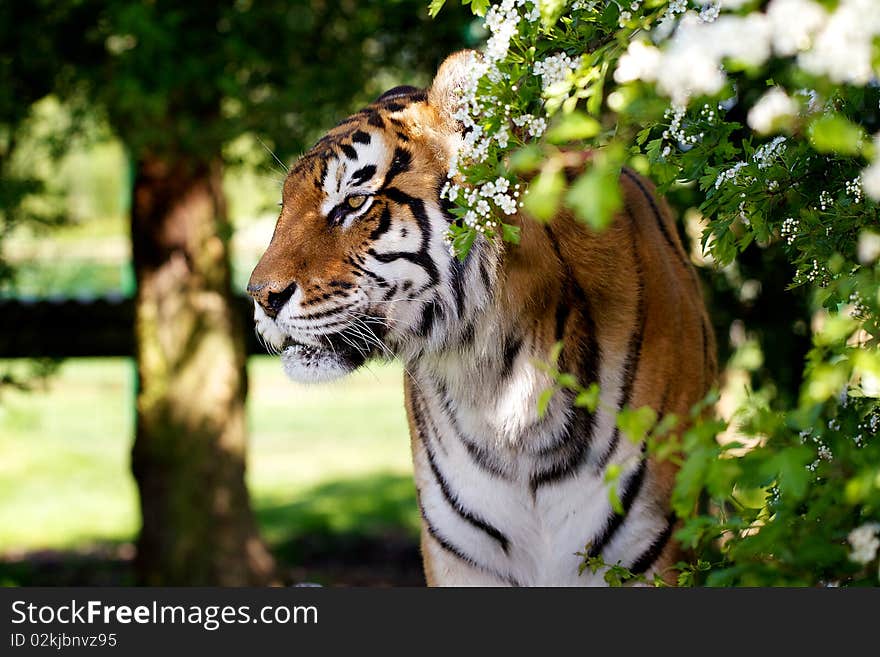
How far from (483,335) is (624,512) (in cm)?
63

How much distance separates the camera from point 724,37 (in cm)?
142

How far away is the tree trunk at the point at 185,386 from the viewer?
6.33m

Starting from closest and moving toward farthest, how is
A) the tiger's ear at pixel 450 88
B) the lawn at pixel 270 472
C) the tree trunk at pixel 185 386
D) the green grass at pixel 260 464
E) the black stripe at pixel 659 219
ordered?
the tiger's ear at pixel 450 88 → the black stripe at pixel 659 219 → the tree trunk at pixel 185 386 → the lawn at pixel 270 472 → the green grass at pixel 260 464

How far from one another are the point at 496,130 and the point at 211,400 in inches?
176

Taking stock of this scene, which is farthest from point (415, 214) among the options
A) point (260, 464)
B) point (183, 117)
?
point (260, 464)

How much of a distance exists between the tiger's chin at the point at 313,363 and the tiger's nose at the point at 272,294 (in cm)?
13

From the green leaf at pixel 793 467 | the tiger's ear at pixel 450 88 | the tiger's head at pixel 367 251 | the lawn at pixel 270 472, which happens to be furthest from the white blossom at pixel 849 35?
the lawn at pixel 270 472

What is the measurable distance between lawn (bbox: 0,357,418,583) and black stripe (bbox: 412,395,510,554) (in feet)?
11.0

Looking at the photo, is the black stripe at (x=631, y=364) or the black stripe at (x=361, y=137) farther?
the black stripe at (x=631, y=364)

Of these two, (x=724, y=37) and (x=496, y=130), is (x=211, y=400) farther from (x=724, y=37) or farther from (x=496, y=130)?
(x=724, y=37)

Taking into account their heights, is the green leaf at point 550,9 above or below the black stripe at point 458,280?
above

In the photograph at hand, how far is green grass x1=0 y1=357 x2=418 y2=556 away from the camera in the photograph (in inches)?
354

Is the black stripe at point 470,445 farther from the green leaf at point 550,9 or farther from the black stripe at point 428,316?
the green leaf at point 550,9

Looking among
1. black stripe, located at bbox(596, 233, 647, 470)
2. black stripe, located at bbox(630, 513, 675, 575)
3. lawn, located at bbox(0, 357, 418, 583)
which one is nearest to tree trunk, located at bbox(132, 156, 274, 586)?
lawn, located at bbox(0, 357, 418, 583)
